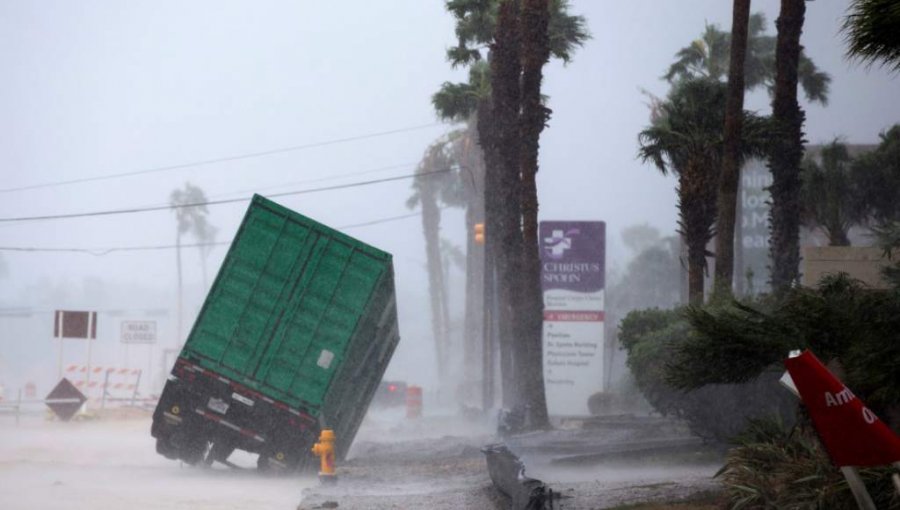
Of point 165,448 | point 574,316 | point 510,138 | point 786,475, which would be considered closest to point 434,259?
point 574,316

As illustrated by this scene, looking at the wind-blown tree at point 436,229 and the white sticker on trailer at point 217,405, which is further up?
the wind-blown tree at point 436,229

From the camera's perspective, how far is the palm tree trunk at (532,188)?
96.0 feet

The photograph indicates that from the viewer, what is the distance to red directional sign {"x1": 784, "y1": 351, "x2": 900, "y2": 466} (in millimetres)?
A: 7152

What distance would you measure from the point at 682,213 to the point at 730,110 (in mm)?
2142

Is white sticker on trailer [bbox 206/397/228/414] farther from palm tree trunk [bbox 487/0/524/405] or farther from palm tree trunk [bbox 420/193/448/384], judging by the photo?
palm tree trunk [bbox 420/193/448/384]

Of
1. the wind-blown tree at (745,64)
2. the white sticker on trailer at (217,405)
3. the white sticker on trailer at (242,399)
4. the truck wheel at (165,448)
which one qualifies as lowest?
the truck wheel at (165,448)

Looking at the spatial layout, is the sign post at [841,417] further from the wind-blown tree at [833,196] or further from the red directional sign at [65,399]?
the red directional sign at [65,399]

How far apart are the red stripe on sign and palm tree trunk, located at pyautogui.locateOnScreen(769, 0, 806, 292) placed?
26.1 feet

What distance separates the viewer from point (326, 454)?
19.9 m

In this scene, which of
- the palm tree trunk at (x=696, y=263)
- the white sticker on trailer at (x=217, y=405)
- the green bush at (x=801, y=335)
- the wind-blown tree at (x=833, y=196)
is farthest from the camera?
the wind-blown tree at (x=833, y=196)

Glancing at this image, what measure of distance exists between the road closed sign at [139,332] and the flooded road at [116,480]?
847 inches

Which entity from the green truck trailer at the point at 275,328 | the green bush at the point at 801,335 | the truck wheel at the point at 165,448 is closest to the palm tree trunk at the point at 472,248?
the truck wheel at the point at 165,448

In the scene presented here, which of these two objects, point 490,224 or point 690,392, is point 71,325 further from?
point 690,392

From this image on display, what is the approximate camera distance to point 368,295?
21062 mm
